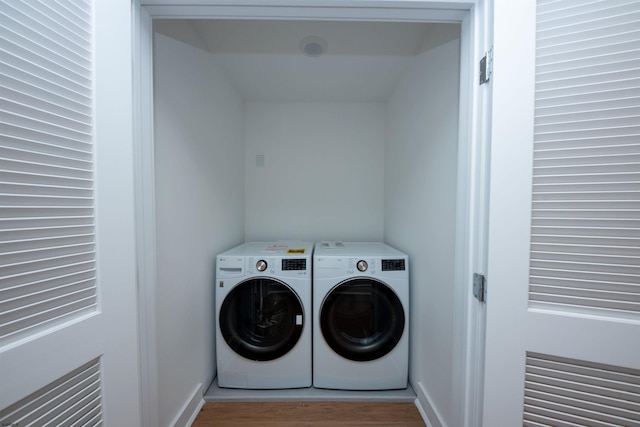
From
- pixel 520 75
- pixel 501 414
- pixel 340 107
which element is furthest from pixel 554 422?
pixel 340 107

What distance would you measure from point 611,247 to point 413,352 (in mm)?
1291

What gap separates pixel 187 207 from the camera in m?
1.30

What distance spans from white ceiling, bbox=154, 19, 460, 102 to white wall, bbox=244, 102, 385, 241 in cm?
18

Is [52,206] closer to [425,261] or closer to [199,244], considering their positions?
[199,244]

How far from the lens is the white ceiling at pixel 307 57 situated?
4.37 ft

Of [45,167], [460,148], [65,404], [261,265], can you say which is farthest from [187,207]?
[460,148]

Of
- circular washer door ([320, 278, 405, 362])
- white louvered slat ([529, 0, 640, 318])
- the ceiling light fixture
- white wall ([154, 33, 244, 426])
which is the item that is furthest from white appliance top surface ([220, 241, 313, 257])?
the ceiling light fixture

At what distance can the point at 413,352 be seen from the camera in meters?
1.57

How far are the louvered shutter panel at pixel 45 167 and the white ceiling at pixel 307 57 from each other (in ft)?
2.20

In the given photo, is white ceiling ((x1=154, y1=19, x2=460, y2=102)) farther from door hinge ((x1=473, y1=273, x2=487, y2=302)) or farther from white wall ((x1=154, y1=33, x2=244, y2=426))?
door hinge ((x1=473, y1=273, x2=487, y2=302))

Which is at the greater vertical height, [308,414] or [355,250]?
[355,250]

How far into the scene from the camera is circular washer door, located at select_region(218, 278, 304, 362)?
4.99 ft

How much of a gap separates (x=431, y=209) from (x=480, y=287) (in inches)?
24.2

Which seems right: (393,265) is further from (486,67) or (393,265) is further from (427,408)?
(486,67)
